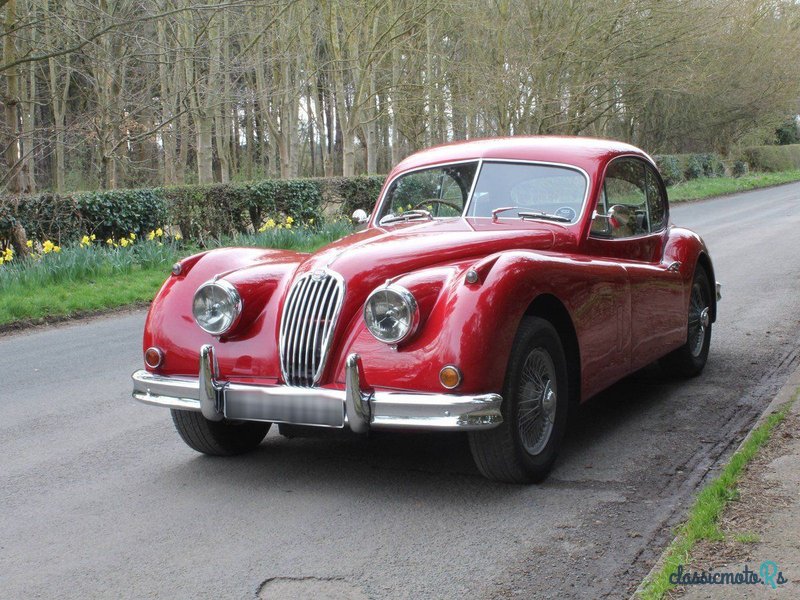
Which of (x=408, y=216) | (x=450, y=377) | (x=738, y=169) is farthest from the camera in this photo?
(x=738, y=169)

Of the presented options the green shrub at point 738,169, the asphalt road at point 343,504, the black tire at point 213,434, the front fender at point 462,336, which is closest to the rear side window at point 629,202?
the asphalt road at point 343,504

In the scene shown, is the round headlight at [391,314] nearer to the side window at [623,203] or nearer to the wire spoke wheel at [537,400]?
the wire spoke wheel at [537,400]

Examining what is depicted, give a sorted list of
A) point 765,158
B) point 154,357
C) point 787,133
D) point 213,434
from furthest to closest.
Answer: point 787,133 < point 765,158 < point 213,434 < point 154,357

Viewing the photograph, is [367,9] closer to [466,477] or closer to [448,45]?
[448,45]

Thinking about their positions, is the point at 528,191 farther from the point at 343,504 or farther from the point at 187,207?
the point at 187,207

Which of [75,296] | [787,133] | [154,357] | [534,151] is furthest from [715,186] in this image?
[154,357]

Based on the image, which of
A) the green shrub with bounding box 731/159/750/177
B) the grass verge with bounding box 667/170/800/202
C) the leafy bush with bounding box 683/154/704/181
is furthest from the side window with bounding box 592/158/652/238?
the green shrub with bounding box 731/159/750/177

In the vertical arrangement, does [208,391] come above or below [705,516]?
above

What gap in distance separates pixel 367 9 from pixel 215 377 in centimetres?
2006

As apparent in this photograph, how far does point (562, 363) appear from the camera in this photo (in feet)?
16.2

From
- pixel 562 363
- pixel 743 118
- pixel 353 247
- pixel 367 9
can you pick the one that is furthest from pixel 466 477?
pixel 743 118

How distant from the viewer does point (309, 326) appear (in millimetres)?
4699

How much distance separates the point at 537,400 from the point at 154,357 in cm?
199

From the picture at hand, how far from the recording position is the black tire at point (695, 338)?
22.7ft
